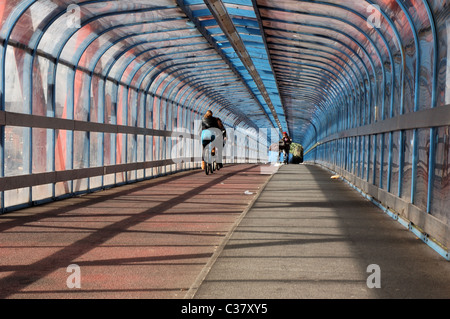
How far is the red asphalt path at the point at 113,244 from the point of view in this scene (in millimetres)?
4570

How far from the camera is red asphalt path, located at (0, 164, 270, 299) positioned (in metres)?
4.57

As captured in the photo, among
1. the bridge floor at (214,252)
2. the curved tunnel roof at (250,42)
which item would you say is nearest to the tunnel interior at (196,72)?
the curved tunnel roof at (250,42)

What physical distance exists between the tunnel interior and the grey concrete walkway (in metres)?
0.48

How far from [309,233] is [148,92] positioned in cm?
1122

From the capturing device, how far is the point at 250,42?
13.8m

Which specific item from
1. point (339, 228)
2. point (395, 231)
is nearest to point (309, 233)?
point (339, 228)

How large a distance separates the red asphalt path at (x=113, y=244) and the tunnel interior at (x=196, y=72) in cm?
131

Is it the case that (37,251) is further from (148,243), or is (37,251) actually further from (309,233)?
(309,233)

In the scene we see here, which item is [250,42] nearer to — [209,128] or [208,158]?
[209,128]

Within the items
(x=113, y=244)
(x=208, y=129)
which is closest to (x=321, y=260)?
(x=113, y=244)

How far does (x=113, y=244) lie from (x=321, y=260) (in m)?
2.19

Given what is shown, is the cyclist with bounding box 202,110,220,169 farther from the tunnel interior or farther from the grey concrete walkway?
the grey concrete walkway

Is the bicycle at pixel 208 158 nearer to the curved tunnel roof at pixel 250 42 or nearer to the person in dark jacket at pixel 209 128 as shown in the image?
the person in dark jacket at pixel 209 128

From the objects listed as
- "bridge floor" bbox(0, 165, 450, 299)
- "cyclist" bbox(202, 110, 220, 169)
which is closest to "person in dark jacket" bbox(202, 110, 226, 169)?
"cyclist" bbox(202, 110, 220, 169)
